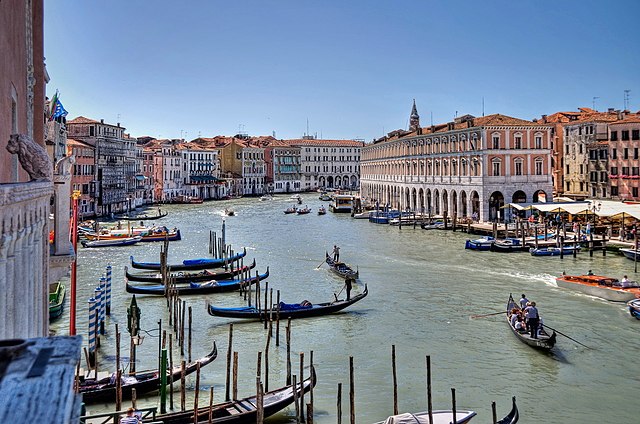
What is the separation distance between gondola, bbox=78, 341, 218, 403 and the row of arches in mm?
22576

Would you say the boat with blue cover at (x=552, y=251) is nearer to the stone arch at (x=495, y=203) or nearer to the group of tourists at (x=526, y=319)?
the stone arch at (x=495, y=203)

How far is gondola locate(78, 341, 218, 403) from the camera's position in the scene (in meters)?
7.91

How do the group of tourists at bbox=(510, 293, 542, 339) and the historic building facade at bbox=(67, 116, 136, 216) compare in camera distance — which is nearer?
the group of tourists at bbox=(510, 293, 542, 339)

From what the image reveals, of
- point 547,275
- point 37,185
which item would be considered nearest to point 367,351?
point 37,185

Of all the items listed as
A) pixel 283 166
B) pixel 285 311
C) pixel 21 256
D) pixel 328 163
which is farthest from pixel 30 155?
pixel 328 163

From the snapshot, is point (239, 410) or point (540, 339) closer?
point (239, 410)

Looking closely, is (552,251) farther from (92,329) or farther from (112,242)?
(112,242)

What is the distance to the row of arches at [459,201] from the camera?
96.1ft

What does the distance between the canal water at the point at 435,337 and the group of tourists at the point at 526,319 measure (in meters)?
0.29

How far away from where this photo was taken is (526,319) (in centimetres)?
1078

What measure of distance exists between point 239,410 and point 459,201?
26.0 m

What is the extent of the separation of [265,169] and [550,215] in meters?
44.9

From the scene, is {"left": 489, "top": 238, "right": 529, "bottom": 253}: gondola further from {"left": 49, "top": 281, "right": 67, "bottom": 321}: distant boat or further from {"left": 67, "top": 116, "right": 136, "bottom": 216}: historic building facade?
{"left": 67, "top": 116, "right": 136, "bottom": 216}: historic building facade

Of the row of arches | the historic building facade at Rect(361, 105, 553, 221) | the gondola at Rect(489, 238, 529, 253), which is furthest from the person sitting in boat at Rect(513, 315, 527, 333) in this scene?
the historic building facade at Rect(361, 105, 553, 221)
